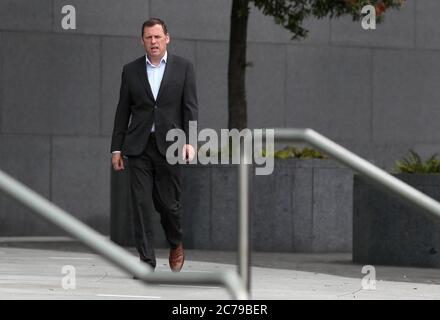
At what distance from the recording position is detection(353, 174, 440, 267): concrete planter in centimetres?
1305

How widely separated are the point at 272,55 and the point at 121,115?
9.13 m

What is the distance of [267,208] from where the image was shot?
15.2 meters

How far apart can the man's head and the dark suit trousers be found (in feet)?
2.08

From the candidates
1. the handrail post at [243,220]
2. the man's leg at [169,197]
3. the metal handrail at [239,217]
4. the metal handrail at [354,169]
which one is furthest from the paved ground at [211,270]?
the metal handrail at [354,169]

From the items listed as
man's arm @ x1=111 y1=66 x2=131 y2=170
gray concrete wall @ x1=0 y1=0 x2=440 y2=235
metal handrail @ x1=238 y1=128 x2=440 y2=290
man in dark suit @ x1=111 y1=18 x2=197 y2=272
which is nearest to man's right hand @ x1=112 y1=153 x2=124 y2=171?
man in dark suit @ x1=111 y1=18 x2=197 y2=272

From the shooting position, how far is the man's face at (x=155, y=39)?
10328 mm

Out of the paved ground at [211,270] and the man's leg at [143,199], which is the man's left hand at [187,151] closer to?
the man's leg at [143,199]

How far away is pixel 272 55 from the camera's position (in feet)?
64.4

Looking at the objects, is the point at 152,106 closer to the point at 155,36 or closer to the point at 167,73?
the point at 167,73

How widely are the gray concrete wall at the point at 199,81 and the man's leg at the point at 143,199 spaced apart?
769cm

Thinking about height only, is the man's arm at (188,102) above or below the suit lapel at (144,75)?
below

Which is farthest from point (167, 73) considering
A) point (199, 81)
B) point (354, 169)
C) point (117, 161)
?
point (199, 81)
